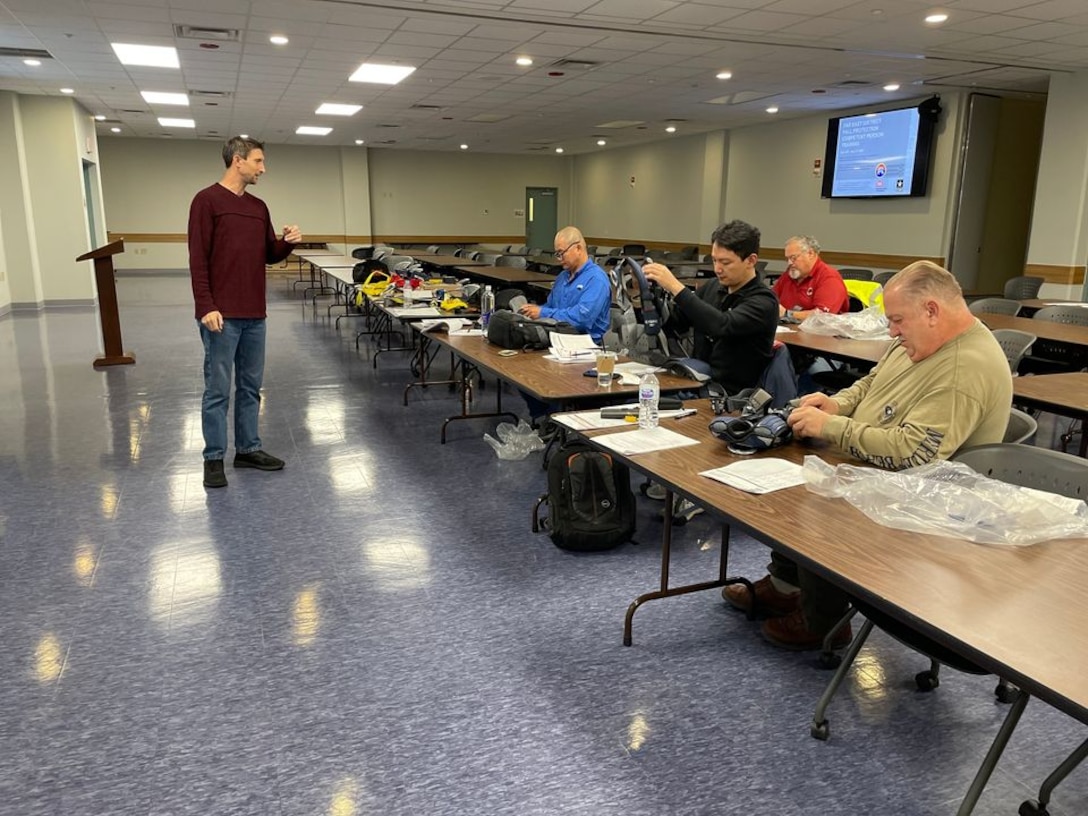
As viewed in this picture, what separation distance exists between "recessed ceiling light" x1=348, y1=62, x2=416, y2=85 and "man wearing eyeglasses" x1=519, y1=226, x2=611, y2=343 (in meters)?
5.18

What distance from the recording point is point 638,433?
2.53m

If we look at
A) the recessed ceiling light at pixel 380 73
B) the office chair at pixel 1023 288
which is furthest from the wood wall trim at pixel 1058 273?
the recessed ceiling light at pixel 380 73

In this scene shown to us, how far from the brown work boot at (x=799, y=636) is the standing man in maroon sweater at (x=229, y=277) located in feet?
9.39

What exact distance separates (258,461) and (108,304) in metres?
3.78

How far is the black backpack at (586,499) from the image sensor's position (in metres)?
3.24

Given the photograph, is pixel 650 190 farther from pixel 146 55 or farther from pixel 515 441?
pixel 515 441

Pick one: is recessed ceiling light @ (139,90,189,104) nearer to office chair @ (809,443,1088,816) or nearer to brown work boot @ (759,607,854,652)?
brown work boot @ (759,607,854,652)

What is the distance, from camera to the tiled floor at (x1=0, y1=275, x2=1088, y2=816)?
1896mm

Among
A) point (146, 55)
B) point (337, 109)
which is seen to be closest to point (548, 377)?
point (146, 55)

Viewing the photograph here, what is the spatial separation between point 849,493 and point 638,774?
0.88m

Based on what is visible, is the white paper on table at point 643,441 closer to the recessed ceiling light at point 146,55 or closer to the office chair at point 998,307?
the office chair at point 998,307

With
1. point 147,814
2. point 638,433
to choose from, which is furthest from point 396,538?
point 147,814

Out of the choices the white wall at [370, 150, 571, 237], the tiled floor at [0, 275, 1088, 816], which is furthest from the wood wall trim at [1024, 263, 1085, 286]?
the white wall at [370, 150, 571, 237]

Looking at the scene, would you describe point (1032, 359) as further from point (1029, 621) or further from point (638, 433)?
point (1029, 621)
